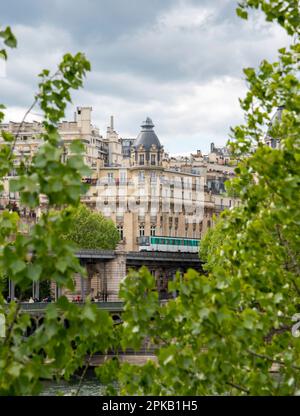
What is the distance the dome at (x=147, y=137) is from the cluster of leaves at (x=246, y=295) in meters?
133

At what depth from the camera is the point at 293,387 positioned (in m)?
13.5

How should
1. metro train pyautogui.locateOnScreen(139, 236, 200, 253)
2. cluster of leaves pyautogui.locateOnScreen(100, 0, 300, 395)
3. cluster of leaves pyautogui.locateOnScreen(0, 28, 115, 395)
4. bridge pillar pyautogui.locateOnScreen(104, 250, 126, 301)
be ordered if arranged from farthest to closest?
metro train pyautogui.locateOnScreen(139, 236, 200, 253) → bridge pillar pyautogui.locateOnScreen(104, 250, 126, 301) → cluster of leaves pyautogui.locateOnScreen(100, 0, 300, 395) → cluster of leaves pyautogui.locateOnScreen(0, 28, 115, 395)

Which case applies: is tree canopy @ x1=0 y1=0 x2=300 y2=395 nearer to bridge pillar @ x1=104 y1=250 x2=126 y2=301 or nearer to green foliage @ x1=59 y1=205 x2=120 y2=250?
bridge pillar @ x1=104 y1=250 x2=126 y2=301

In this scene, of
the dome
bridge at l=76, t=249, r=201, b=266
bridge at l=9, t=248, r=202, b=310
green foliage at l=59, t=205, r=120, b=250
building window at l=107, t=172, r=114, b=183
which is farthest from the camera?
the dome

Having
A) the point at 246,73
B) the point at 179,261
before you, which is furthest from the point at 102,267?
the point at 246,73

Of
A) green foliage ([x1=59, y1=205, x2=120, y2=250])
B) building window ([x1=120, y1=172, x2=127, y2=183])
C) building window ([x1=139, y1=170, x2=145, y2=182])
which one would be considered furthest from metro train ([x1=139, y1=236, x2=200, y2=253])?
building window ([x1=120, y1=172, x2=127, y2=183])

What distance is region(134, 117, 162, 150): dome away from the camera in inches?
5901

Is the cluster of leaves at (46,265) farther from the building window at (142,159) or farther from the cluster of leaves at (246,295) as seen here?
the building window at (142,159)

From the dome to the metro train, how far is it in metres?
20.7

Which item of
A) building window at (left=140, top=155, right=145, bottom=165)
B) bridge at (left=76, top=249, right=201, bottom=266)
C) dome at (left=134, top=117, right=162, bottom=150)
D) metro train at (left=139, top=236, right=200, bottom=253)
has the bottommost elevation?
bridge at (left=76, top=249, right=201, bottom=266)

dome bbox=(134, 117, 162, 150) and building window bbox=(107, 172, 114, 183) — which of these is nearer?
building window bbox=(107, 172, 114, 183)

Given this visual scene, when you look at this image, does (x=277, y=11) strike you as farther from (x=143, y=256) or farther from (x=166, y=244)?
(x=166, y=244)
